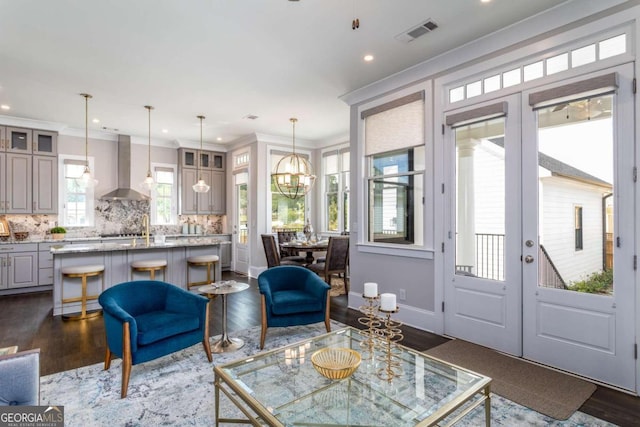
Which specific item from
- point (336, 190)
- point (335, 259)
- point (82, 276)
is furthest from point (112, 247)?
point (336, 190)

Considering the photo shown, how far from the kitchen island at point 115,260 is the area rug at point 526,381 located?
402 cm

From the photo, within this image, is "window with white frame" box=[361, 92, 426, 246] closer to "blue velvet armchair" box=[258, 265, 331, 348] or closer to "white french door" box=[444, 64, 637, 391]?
"white french door" box=[444, 64, 637, 391]

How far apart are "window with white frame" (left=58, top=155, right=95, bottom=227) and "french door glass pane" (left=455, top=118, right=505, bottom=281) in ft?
23.4

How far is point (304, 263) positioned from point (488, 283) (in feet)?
10.7

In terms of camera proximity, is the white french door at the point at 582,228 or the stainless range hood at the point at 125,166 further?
the stainless range hood at the point at 125,166

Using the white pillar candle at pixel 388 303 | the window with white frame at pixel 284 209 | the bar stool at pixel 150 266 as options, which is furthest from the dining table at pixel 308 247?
the white pillar candle at pixel 388 303

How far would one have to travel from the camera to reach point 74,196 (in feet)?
22.6

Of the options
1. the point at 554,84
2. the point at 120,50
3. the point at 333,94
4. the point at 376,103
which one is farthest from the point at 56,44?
the point at 554,84

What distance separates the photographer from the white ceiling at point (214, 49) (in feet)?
9.45

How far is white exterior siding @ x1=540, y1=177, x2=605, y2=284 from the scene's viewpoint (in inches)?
110

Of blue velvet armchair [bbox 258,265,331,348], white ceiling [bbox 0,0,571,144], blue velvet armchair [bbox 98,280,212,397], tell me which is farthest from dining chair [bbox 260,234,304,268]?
blue velvet armchair [bbox 98,280,212,397]

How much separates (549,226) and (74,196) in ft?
26.6

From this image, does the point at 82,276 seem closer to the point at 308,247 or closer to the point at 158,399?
the point at 158,399

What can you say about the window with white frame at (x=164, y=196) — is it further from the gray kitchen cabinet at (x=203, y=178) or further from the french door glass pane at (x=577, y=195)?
the french door glass pane at (x=577, y=195)
